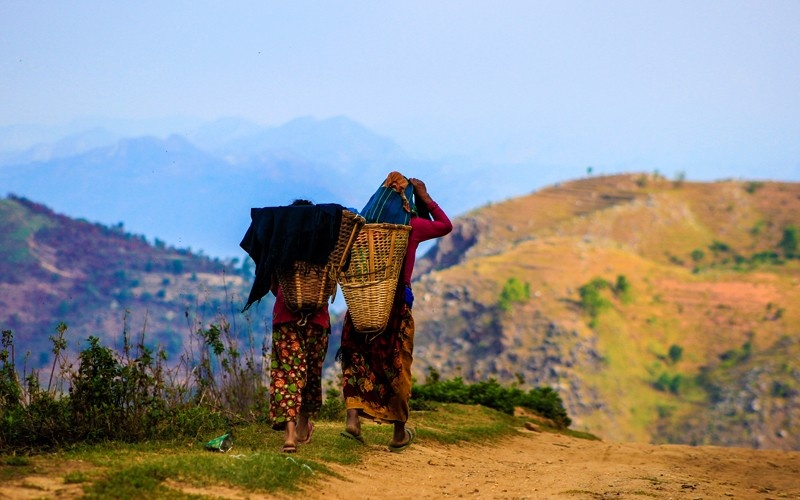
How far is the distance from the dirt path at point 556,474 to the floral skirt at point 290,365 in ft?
1.98

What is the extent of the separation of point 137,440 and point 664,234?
110 meters

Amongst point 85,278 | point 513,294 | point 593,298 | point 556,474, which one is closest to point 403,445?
point 556,474

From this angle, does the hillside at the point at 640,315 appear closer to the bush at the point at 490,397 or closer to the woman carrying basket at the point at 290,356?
the bush at the point at 490,397

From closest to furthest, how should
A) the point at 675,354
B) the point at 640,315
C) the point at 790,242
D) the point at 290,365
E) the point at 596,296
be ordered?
the point at 290,365 < the point at 675,354 < the point at 596,296 < the point at 640,315 < the point at 790,242

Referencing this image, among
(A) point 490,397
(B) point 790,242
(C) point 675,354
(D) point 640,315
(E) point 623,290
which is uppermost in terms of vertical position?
(B) point 790,242

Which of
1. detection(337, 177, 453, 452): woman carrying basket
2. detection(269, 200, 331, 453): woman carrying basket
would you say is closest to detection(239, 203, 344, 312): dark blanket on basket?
detection(269, 200, 331, 453): woman carrying basket

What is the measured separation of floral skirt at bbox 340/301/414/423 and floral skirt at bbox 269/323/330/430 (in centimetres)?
60

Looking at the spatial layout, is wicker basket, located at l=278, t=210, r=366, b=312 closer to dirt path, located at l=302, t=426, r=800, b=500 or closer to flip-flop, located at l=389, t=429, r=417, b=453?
dirt path, located at l=302, t=426, r=800, b=500

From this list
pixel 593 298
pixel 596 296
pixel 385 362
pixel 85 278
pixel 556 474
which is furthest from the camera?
pixel 85 278

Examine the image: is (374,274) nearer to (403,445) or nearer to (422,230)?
(422,230)

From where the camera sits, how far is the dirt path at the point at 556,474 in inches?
305

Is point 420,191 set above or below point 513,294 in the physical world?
below

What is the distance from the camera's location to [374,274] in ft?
26.0

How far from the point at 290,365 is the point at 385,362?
3.22 feet
